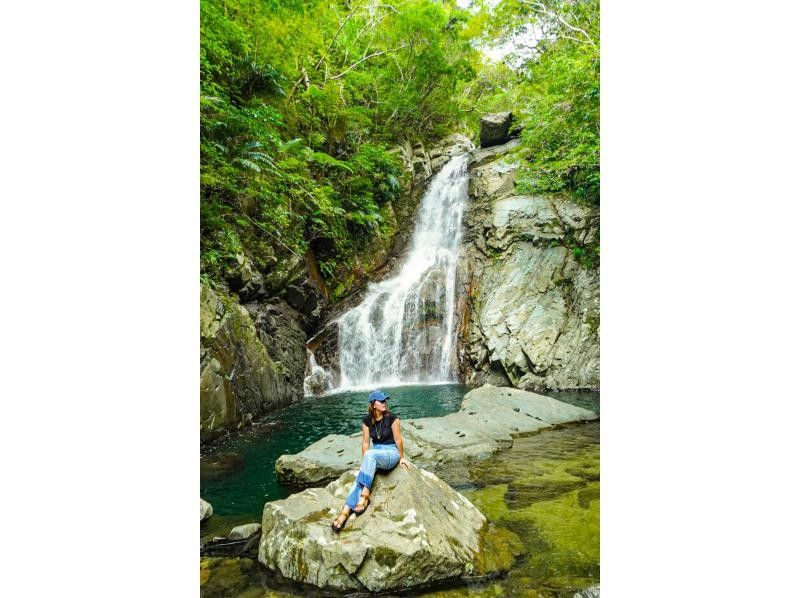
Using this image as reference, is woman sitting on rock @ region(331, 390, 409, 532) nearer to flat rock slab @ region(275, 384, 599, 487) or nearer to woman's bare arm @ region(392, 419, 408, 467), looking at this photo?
woman's bare arm @ region(392, 419, 408, 467)

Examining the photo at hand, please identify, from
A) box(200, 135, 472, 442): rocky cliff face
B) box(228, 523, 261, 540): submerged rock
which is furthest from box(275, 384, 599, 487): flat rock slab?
box(200, 135, 472, 442): rocky cliff face

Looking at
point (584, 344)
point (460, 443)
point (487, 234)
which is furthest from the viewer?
point (487, 234)

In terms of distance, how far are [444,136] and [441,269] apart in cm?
867

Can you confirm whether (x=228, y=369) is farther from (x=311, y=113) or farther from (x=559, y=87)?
(x=559, y=87)

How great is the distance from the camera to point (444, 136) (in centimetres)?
1981

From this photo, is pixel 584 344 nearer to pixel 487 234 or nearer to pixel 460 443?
pixel 487 234

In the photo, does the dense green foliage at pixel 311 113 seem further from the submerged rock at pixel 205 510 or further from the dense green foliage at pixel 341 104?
the submerged rock at pixel 205 510

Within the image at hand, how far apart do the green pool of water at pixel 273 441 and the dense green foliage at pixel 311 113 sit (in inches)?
114

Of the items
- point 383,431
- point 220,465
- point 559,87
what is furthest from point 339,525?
point 559,87

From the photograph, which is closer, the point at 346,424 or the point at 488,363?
the point at 346,424

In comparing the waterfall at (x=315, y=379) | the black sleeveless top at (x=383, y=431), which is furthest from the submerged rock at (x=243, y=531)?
the waterfall at (x=315, y=379)

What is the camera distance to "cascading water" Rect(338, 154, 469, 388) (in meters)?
11.7

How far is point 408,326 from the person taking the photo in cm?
1255
